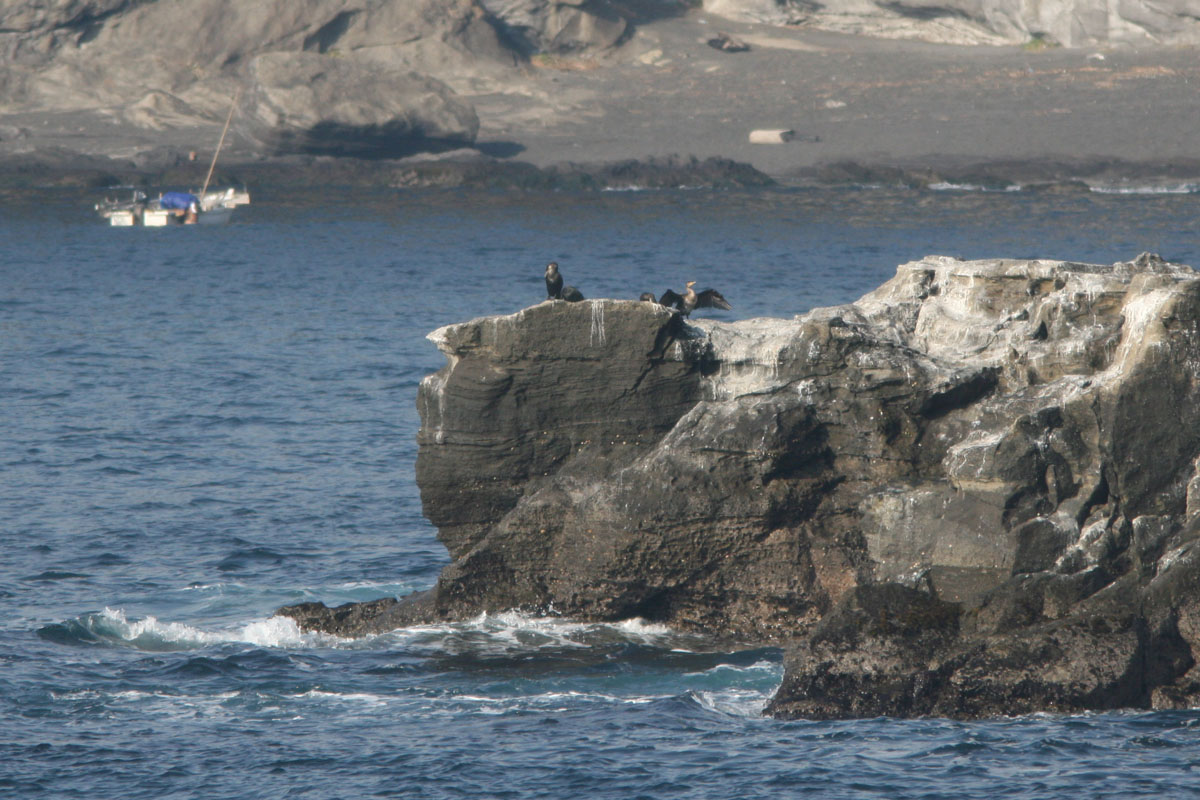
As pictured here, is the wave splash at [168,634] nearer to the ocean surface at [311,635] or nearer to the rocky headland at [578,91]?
the ocean surface at [311,635]

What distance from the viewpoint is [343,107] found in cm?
7531

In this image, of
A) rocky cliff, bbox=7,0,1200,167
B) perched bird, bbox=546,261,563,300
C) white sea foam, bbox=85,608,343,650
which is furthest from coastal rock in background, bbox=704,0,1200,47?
white sea foam, bbox=85,608,343,650

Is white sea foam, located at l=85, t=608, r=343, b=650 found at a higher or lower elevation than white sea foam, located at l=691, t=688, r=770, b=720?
lower

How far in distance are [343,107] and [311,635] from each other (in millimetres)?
57976

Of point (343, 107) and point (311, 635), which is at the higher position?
point (343, 107)

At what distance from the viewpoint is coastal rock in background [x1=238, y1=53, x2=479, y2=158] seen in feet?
247

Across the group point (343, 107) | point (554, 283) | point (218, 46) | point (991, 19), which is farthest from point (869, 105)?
point (554, 283)

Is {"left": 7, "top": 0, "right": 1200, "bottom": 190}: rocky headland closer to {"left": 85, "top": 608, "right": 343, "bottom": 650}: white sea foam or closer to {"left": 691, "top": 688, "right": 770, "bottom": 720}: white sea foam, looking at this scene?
{"left": 85, "top": 608, "right": 343, "bottom": 650}: white sea foam

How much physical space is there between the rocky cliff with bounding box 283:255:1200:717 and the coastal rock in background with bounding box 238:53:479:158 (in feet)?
187

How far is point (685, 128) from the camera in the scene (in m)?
80.1

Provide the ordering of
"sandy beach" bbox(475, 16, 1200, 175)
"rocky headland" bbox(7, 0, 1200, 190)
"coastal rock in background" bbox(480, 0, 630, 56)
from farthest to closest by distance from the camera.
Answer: "coastal rock in background" bbox(480, 0, 630, 56) < "rocky headland" bbox(7, 0, 1200, 190) < "sandy beach" bbox(475, 16, 1200, 175)

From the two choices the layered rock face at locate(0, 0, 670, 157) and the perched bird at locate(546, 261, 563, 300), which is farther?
the layered rock face at locate(0, 0, 670, 157)

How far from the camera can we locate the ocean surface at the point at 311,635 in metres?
15.8

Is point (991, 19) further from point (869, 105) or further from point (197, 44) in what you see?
point (197, 44)
